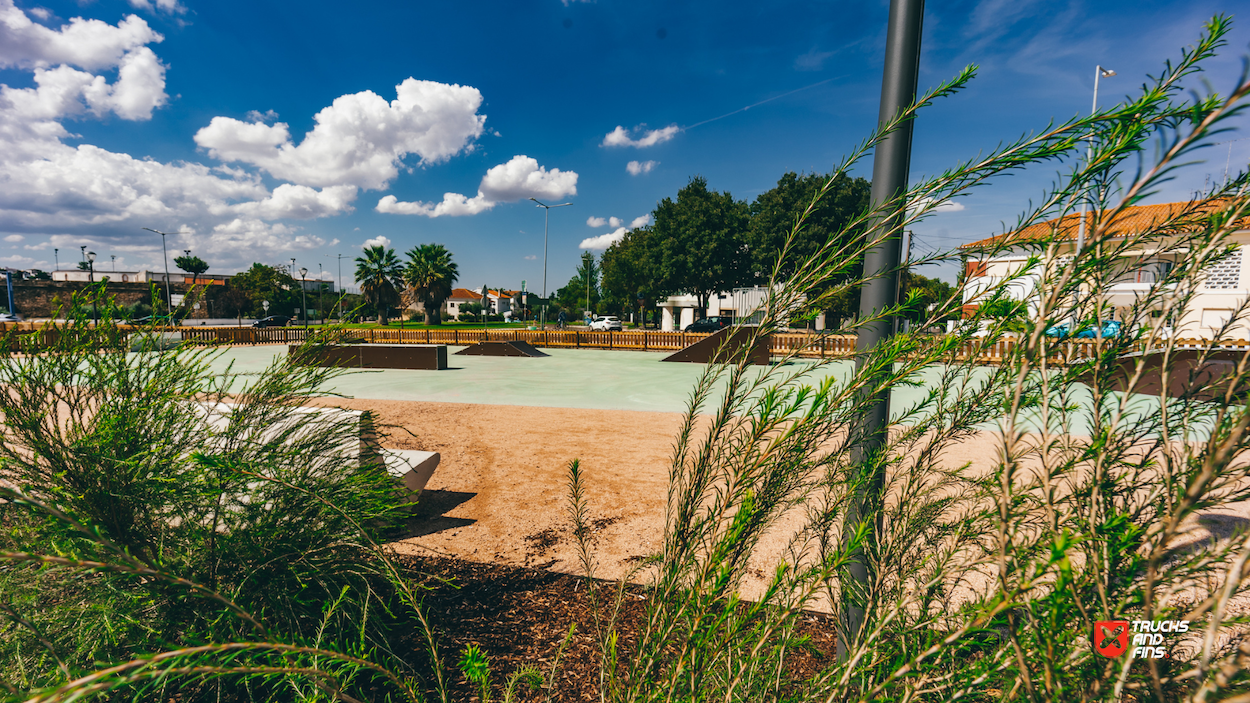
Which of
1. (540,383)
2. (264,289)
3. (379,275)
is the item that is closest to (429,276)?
(379,275)

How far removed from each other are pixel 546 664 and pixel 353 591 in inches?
41.0

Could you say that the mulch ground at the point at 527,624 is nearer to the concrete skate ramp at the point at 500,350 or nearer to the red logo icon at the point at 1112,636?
the red logo icon at the point at 1112,636

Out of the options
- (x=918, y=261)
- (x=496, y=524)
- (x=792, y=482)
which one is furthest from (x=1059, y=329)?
(x=496, y=524)

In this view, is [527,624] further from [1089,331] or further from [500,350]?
[500,350]

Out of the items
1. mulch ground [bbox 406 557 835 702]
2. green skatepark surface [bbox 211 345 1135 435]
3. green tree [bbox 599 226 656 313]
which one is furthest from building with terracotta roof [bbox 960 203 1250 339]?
green tree [bbox 599 226 656 313]

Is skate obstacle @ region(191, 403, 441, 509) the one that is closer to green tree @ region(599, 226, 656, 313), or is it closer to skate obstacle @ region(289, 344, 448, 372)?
skate obstacle @ region(289, 344, 448, 372)

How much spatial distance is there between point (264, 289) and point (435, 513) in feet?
244

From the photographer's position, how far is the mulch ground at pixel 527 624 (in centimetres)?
260

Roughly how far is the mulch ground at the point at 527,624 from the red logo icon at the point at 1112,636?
1.59 m

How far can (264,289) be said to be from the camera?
6481 cm

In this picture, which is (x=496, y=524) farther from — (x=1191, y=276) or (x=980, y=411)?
(x=1191, y=276)

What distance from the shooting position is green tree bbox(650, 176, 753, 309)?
127ft

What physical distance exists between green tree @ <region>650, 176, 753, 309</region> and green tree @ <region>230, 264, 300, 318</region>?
2098 inches

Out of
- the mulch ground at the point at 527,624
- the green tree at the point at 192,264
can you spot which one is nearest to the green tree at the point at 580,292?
the green tree at the point at 192,264
